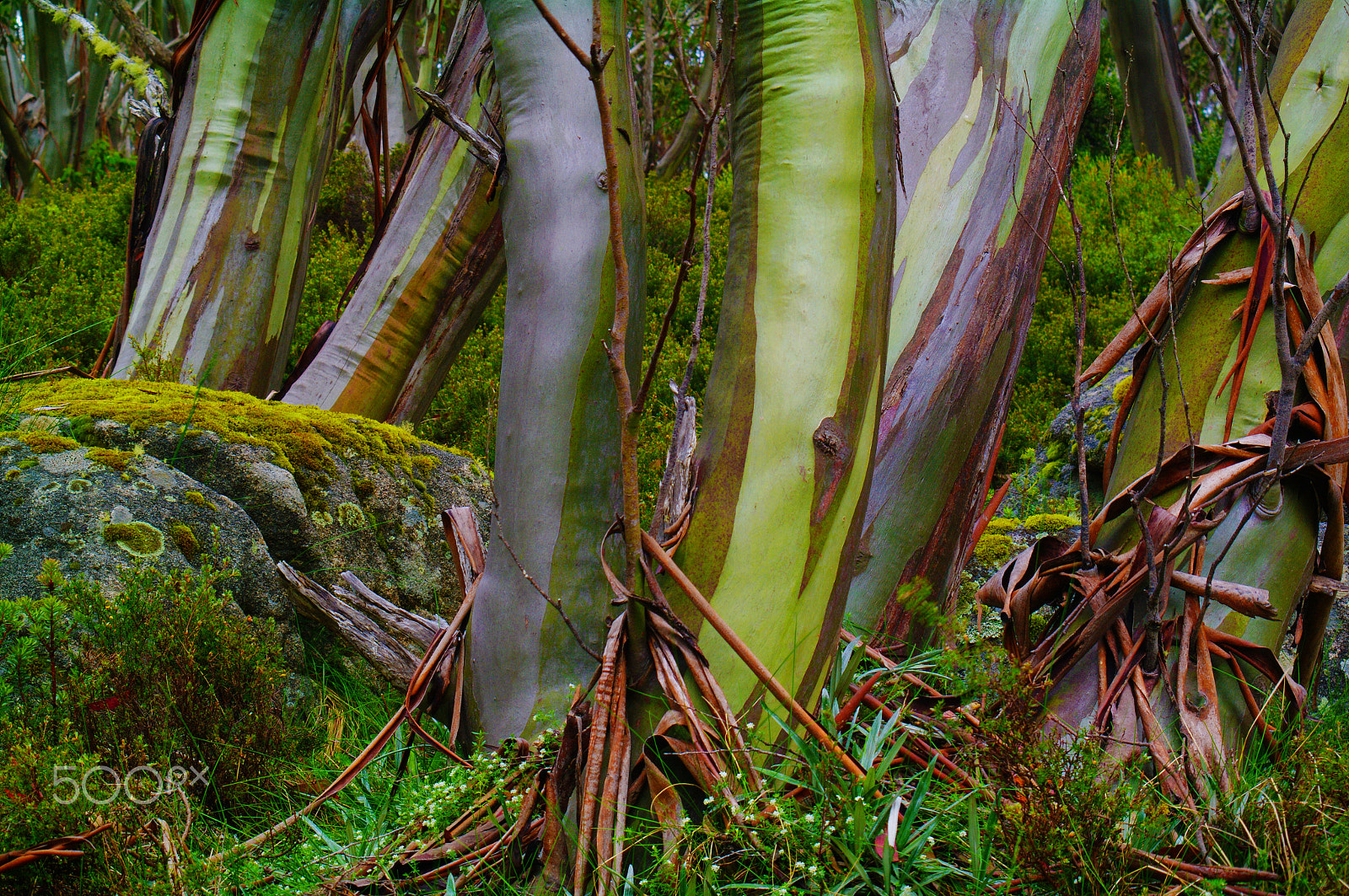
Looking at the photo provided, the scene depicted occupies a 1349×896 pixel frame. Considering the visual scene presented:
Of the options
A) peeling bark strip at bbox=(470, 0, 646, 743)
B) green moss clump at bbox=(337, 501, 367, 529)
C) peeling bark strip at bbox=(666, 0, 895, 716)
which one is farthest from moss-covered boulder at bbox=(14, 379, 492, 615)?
peeling bark strip at bbox=(666, 0, 895, 716)

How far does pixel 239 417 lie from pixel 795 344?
226cm

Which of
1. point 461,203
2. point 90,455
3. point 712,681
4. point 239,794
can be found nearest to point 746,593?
point 712,681

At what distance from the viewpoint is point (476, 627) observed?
188 centimetres

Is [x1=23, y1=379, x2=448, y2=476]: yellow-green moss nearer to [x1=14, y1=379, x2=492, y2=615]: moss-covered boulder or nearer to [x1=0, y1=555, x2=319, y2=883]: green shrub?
[x1=14, y1=379, x2=492, y2=615]: moss-covered boulder

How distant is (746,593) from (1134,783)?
675 mm

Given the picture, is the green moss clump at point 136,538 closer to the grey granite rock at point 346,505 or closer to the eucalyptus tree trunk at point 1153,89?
the grey granite rock at point 346,505

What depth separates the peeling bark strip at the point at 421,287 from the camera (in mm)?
3746

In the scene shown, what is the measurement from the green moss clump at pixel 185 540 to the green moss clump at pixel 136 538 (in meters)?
0.04

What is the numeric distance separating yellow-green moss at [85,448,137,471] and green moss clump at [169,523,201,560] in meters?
0.25

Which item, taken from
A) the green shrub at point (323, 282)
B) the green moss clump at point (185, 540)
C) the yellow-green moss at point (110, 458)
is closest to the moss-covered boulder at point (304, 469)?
the yellow-green moss at point (110, 458)

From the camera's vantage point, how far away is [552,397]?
1816 millimetres

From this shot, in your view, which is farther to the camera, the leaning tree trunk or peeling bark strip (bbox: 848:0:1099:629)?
peeling bark strip (bbox: 848:0:1099:629)

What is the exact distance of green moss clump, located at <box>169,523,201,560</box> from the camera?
2.47 meters

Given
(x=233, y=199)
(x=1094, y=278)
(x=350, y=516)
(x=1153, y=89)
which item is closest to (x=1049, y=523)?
(x=350, y=516)
